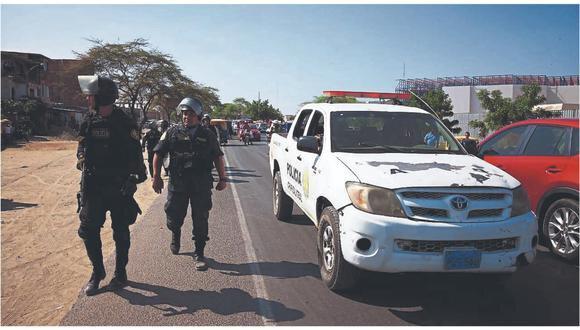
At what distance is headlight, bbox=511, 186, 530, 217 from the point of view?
382cm

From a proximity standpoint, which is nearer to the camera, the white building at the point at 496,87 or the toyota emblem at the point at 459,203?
the toyota emblem at the point at 459,203

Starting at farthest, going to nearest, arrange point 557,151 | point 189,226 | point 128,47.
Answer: point 128,47
point 189,226
point 557,151

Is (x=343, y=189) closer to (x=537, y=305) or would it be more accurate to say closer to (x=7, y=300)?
Result: (x=537, y=305)

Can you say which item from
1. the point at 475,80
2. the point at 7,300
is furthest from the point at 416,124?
the point at 475,80

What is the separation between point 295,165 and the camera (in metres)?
5.97

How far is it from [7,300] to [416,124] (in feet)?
15.4

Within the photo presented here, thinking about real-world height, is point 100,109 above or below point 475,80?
below

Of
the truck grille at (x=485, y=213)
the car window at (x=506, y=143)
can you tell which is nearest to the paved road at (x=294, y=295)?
the truck grille at (x=485, y=213)

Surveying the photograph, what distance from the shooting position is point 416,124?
5270mm

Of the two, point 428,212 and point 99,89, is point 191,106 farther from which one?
point 428,212

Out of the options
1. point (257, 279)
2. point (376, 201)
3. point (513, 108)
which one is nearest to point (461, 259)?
point (376, 201)

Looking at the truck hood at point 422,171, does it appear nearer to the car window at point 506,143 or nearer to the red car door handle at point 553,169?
the red car door handle at point 553,169

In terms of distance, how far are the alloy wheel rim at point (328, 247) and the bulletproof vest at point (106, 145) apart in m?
2.08

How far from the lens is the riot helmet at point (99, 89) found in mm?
4160
